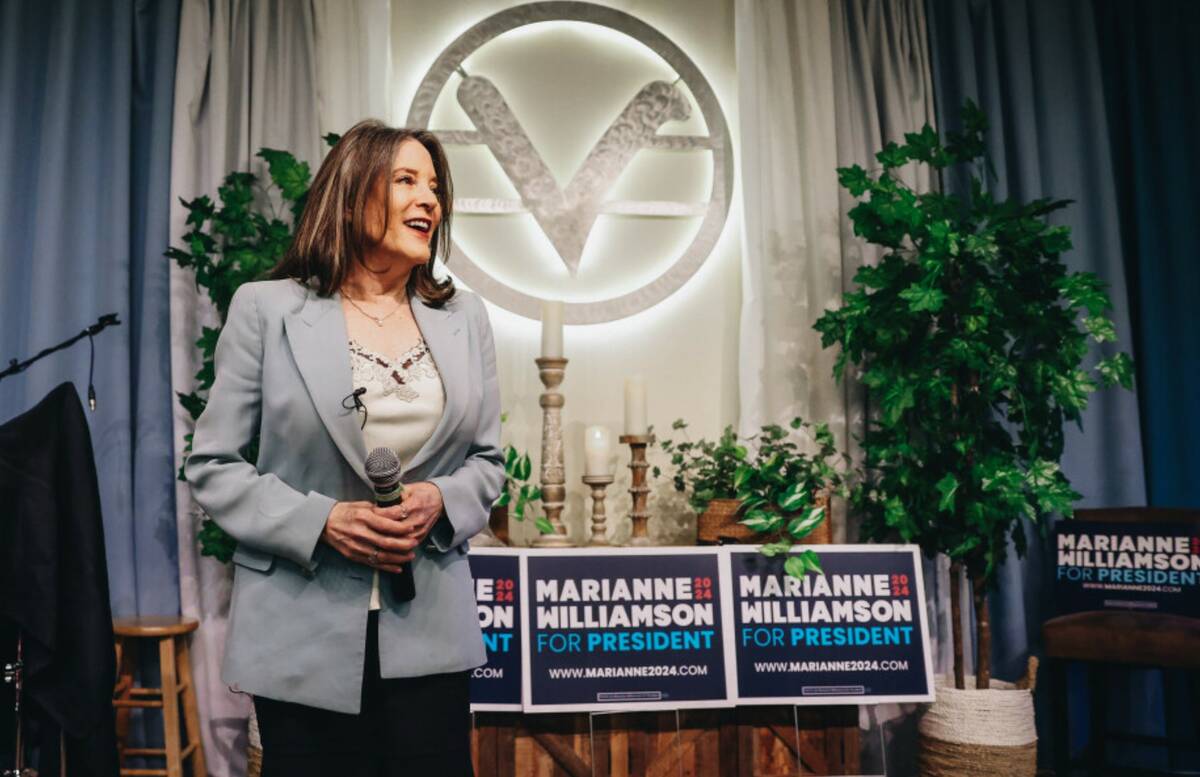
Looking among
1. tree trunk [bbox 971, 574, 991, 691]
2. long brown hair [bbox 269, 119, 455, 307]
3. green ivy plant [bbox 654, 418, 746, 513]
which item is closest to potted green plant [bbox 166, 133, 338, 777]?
green ivy plant [bbox 654, 418, 746, 513]

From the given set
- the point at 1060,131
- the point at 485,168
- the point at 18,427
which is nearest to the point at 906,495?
the point at 1060,131

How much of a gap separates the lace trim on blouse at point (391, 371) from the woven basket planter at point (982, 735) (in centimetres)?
206

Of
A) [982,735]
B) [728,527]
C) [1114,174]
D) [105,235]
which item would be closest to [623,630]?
[728,527]

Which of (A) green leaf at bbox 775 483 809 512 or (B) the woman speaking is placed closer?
(B) the woman speaking

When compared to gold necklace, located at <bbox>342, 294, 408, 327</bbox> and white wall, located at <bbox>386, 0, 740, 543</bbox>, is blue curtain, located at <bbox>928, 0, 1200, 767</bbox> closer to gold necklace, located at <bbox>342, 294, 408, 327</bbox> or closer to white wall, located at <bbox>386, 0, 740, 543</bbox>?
white wall, located at <bbox>386, 0, 740, 543</bbox>

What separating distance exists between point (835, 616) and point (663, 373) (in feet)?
3.44

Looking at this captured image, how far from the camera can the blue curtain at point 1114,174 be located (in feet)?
10.4

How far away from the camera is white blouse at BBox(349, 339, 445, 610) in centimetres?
117

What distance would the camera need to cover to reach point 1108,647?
269cm

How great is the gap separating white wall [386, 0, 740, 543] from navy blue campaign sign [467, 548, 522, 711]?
678 millimetres

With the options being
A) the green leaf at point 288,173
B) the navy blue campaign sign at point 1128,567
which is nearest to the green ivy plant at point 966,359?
the navy blue campaign sign at point 1128,567

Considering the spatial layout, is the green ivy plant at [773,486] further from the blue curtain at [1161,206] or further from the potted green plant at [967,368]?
the blue curtain at [1161,206]

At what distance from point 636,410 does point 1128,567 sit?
153cm

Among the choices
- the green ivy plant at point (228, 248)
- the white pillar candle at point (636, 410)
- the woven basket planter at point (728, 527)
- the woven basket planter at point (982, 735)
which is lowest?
the woven basket planter at point (982, 735)
